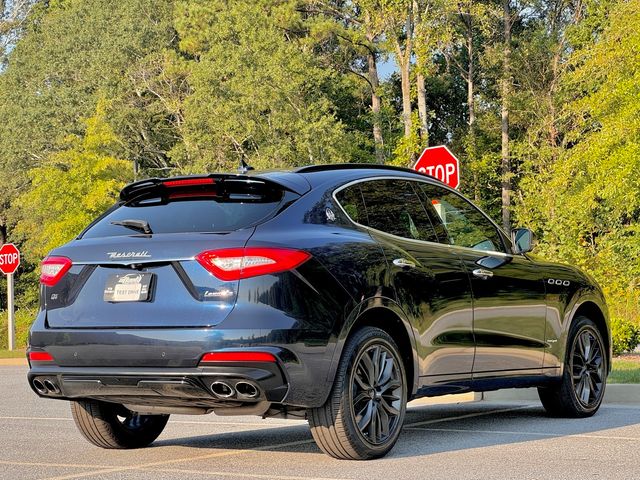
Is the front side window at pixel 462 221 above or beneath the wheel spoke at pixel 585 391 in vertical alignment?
Result: above

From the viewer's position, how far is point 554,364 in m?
9.70

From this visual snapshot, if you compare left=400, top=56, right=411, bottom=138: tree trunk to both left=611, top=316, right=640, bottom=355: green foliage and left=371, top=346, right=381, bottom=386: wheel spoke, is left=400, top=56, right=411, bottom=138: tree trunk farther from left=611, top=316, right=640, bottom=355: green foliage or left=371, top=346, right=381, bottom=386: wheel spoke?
left=371, top=346, right=381, bottom=386: wheel spoke

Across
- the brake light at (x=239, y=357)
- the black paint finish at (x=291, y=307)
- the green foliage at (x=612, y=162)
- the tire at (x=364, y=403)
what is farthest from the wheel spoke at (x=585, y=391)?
the green foliage at (x=612, y=162)

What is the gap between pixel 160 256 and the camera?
7.11 m

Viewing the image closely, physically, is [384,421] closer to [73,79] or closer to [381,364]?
[381,364]

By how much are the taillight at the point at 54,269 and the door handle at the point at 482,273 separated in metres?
2.95

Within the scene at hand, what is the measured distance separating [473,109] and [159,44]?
56.7 feet

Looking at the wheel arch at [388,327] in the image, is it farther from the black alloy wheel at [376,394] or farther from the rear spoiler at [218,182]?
the rear spoiler at [218,182]

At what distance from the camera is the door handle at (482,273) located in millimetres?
8723

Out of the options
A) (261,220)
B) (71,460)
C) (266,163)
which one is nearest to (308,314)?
(261,220)

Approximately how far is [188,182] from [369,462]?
2.08 metres

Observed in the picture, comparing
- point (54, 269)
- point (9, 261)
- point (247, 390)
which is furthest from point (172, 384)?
point (9, 261)

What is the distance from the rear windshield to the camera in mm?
7340

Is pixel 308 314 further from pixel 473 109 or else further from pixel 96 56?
pixel 96 56
